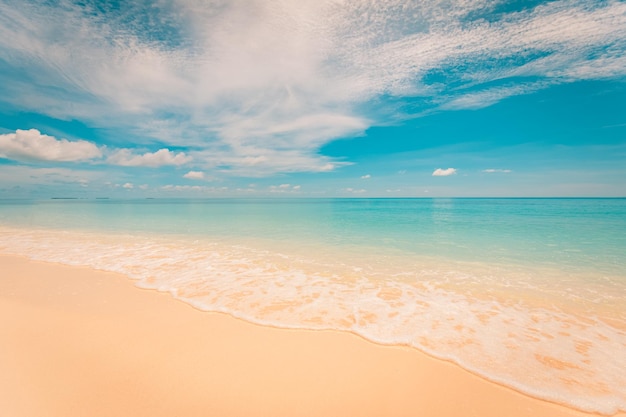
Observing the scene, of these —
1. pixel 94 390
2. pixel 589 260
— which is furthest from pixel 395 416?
pixel 589 260

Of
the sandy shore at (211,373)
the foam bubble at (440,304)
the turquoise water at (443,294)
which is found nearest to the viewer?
the sandy shore at (211,373)

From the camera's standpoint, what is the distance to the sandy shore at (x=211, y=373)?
3.52 metres

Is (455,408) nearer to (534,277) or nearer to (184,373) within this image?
(184,373)

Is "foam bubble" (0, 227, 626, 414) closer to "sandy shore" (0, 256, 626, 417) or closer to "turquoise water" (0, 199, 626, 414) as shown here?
"turquoise water" (0, 199, 626, 414)

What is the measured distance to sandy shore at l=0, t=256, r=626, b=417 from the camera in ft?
11.6

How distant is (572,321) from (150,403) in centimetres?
879

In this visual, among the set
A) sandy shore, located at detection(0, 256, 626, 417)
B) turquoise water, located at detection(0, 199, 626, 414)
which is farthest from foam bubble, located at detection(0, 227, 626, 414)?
sandy shore, located at detection(0, 256, 626, 417)

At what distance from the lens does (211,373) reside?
4.16m

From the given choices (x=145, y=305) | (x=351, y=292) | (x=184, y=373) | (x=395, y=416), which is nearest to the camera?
(x=395, y=416)

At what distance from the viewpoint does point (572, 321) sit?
622 centimetres

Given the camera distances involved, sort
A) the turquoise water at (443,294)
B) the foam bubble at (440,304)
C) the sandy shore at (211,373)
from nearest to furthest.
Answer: the sandy shore at (211,373) → the foam bubble at (440,304) → the turquoise water at (443,294)

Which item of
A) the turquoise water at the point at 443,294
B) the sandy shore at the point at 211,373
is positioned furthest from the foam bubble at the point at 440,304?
the sandy shore at the point at 211,373

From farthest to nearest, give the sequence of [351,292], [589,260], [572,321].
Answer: [589,260] → [351,292] → [572,321]

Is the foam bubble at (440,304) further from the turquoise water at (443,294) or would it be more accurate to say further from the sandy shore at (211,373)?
the sandy shore at (211,373)
